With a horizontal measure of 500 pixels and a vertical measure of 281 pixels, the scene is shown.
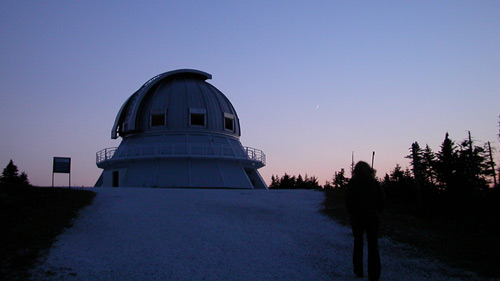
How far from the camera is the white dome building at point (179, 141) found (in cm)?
2972

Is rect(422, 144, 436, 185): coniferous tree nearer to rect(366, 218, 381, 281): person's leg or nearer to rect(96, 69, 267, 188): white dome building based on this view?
rect(96, 69, 267, 188): white dome building

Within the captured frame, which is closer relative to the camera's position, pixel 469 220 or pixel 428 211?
pixel 469 220

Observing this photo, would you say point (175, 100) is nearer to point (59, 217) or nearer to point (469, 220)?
point (59, 217)

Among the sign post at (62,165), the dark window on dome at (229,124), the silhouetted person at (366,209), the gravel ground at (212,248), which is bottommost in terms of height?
the gravel ground at (212,248)

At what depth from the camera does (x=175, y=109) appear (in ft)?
106

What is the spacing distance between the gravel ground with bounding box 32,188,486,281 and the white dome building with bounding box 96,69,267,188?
15.6 m

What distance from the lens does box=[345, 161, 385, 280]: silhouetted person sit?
6.78 metres

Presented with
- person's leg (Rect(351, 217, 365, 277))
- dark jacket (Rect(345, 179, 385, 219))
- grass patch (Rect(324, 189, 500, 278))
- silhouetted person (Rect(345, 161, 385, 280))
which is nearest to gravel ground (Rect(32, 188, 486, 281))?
person's leg (Rect(351, 217, 365, 277))

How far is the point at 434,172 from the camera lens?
107ft

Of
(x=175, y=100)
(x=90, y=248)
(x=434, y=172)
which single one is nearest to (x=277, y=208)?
(x=90, y=248)

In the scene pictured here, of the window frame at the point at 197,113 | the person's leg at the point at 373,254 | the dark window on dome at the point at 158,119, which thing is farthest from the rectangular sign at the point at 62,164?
the person's leg at the point at 373,254

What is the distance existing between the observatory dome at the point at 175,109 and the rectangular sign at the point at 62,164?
12.2 m

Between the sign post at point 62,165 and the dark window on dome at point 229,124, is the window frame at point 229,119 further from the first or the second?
the sign post at point 62,165

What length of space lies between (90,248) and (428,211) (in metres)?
10.9
